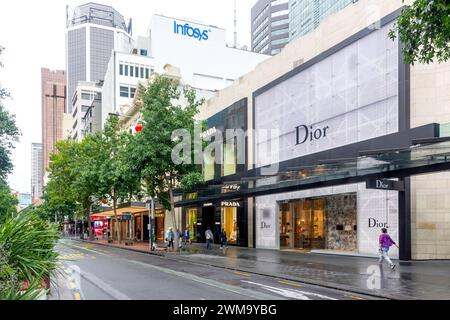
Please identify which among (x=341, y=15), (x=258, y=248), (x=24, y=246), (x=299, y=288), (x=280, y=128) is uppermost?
(x=341, y=15)

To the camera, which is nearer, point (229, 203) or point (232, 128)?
point (229, 203)

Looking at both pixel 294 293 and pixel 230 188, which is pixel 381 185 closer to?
pixel 294 293

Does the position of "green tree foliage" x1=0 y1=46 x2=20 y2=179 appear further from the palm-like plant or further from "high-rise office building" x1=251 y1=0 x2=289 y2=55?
"high-rise office building" x1=251 y1=0 x2=289 y2=55

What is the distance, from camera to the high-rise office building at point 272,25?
12225 cm

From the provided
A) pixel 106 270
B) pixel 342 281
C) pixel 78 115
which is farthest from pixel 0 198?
pixel 78 115

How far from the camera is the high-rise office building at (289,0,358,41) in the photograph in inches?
3981

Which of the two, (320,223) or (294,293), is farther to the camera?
(320,223)

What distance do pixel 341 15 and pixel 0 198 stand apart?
21295mm

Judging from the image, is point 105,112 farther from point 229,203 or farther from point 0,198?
point 0,198

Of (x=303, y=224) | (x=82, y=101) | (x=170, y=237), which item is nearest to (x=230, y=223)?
(x=170, y=237)

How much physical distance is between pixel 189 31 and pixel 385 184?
5763 cm

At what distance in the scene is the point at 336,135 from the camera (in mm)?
25047

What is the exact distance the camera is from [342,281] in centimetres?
1423

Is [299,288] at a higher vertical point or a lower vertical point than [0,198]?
lower
